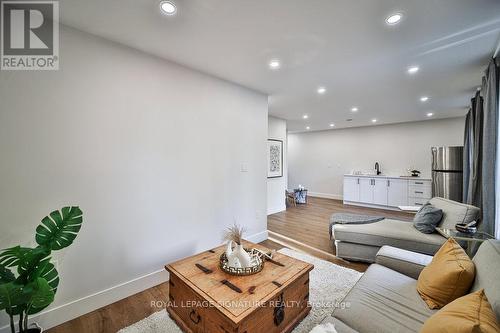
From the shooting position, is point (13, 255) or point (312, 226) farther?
point (312, 226)

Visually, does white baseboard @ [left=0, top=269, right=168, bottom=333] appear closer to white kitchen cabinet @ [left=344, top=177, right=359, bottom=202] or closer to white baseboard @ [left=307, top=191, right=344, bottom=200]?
white kitchen cabinet @ [left=344, top=177, right=359, bottom=202]

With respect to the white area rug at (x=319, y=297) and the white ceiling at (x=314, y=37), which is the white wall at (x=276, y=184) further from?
the white area rug at (x=319, y=297)

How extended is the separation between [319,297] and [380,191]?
17.0 ft

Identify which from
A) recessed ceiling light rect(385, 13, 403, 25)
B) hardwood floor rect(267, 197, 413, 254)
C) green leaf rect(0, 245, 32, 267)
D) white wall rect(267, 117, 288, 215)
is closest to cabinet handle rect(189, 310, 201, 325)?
green leaf rect(0, 245, 32, 267)

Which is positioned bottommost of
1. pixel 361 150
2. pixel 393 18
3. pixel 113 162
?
pixel 113 162

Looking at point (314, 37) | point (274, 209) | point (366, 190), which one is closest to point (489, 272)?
point (314, 37)

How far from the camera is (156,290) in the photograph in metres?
2.31

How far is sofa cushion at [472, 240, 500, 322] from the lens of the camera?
100cm

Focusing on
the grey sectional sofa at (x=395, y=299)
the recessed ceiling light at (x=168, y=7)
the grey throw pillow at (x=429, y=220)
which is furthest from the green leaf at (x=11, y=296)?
the grey throw pillow at (x=429, y=220)

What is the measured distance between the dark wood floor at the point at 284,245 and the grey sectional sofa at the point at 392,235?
19cm

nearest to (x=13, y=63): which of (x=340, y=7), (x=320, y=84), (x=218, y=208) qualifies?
(x=218, y=208)

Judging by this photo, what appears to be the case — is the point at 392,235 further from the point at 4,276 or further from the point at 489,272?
the point at 4,276

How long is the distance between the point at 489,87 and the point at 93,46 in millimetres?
4198

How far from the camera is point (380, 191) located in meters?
6.20
